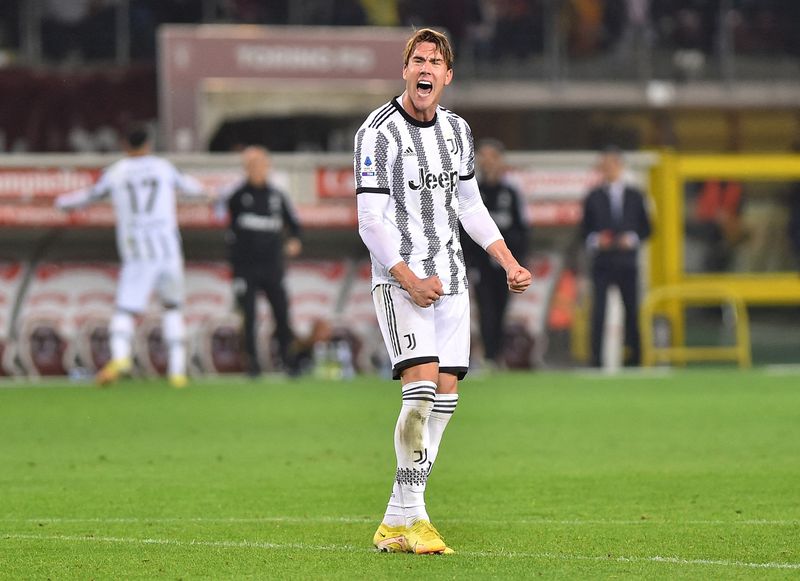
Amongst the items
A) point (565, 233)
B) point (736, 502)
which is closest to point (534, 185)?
point (565, 233)

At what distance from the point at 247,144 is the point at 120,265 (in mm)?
2405

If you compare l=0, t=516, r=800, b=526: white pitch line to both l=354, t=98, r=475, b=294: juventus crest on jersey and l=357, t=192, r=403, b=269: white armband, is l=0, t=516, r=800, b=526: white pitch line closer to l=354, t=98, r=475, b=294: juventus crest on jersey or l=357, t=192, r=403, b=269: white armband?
l=354, t=98, r=475, b=294: juventus crest on jersey

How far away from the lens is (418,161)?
287 inches

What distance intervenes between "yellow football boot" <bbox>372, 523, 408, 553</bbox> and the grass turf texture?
0.13 metres

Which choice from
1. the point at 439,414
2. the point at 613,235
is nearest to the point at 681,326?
the point at 613,235

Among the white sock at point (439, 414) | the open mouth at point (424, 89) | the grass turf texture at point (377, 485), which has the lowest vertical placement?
the grass turf texture at point (377, 485)

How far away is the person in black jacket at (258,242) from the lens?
1831 centimetres

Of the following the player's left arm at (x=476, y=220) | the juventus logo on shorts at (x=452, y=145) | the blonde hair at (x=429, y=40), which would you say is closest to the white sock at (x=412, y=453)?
the player's left arm at (x=476, y=220)

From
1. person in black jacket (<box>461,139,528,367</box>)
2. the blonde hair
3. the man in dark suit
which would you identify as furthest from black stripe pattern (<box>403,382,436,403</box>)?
the man in dark suit

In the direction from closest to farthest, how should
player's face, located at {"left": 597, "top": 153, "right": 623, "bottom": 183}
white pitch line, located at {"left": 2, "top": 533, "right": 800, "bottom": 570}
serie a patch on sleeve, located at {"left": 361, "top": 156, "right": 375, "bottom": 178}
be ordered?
white pitch line, located at {"left": 2, "top": 533, "right": 800, "bottom": 570}
serie a patch on sleeve, located at {"left": 361, "top": 156, "right": 375, "bottom": 178}
player's face, located at {"left": 597, "top": 153, "right": 623, "bottom": 183}

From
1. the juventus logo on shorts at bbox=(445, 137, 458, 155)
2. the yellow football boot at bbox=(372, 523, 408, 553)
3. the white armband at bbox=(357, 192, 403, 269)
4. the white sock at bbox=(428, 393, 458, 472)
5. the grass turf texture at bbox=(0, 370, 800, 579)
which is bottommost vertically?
the grass turf texture at bbox=(0, 370, 800, 579)

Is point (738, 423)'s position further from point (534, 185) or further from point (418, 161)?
point (534, 185)

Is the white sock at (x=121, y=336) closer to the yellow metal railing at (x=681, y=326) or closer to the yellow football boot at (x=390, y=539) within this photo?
the yellow metal railing at (x=681, y=326)

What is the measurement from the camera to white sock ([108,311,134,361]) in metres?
17.0
